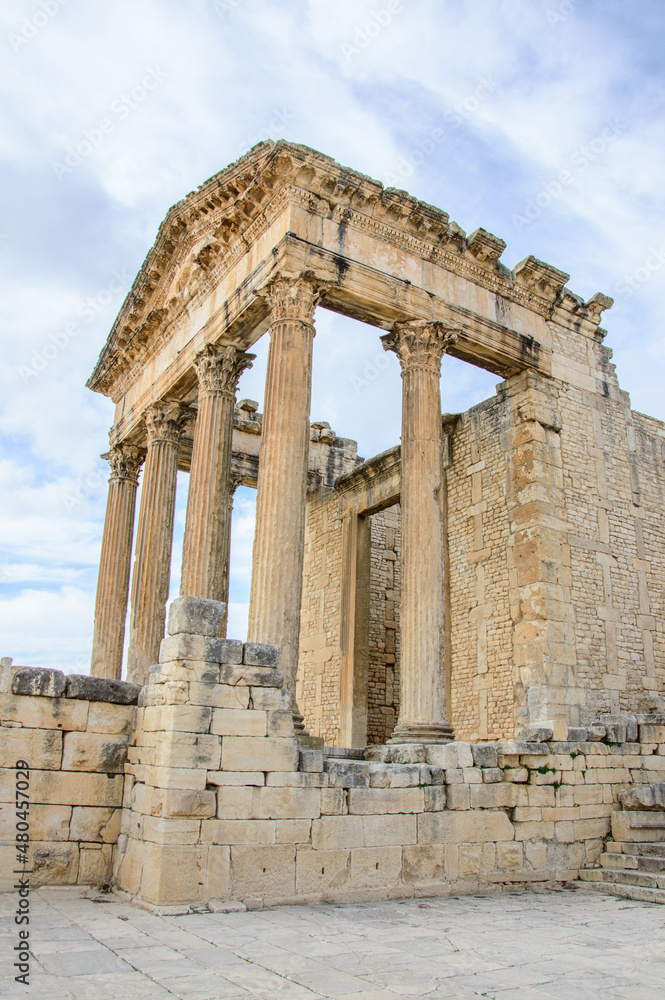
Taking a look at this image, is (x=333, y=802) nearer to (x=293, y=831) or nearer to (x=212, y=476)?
(x=293, y=831)

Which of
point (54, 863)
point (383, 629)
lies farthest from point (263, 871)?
point (383, 629)

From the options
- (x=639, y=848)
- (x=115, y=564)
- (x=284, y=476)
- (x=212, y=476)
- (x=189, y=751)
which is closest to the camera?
(x=189, y=751)

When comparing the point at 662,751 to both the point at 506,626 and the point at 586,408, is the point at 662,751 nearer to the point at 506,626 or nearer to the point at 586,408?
the point at 506,626

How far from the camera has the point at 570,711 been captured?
12.2 metres

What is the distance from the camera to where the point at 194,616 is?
7.43 metres

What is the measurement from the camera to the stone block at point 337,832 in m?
7.55

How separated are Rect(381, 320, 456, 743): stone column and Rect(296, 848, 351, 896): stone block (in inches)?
112

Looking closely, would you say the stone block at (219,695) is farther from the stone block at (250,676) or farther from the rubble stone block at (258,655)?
the rubble stone block at (258,655)

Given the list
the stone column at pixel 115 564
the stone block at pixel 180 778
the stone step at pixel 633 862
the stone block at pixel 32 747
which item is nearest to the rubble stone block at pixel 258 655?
the stone block at pixel 180 778

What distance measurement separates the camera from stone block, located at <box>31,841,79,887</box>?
7.56 metres

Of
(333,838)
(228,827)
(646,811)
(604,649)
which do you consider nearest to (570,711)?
(604,649)

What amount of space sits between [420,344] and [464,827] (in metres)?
7.21

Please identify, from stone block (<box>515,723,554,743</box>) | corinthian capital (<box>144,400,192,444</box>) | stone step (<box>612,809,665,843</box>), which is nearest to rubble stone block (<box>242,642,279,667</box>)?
stone block (<box>515,723,554,743</box>)

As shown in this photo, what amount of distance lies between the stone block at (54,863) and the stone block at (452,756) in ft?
13.0
